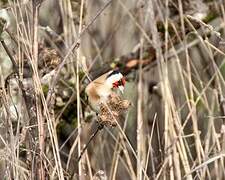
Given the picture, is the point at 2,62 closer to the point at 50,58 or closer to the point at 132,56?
the point at 50,58

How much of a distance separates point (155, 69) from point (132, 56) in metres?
0.12

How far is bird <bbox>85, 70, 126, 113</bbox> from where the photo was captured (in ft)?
3.28

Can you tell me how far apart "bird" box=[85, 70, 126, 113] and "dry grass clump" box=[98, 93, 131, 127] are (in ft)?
0.08

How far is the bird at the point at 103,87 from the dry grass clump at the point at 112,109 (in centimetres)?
2

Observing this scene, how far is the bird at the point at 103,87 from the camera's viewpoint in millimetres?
999

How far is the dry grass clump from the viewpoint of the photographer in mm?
929

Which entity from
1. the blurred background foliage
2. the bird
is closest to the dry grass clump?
the bird

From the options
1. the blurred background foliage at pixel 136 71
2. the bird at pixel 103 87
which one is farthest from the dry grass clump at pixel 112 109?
the blurred background foliage at pixel 136 71

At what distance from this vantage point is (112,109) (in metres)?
0.96

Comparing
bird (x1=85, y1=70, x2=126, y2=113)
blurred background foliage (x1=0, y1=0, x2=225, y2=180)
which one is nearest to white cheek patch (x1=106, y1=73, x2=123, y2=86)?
bird (x1=85, y1=70, x2=126, y2=113)

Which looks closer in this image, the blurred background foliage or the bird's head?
the bird's head

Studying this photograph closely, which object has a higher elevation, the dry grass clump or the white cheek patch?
the white cheek patch

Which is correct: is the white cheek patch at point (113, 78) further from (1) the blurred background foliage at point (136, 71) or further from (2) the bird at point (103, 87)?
(1) the blurred background foliage at point (136, 71)

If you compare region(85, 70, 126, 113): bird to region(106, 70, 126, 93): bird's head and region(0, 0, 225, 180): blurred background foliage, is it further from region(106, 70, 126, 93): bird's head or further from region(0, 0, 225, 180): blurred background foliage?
region(0, 0, 225, 180): blurred background foliage
